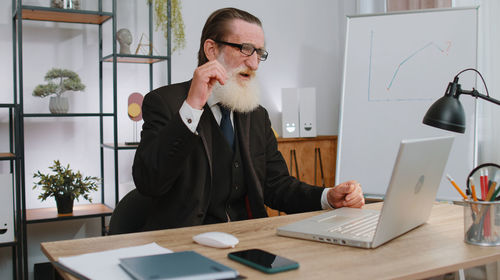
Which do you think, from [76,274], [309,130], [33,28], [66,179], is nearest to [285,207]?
[76,274]

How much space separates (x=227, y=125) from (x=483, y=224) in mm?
1001

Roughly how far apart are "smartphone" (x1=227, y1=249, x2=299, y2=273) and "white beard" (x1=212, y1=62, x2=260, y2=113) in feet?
2.91

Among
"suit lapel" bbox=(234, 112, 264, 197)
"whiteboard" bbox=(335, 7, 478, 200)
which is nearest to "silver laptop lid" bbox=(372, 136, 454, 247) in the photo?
"suit lapel" bbox=(234, 112, 264, 197)

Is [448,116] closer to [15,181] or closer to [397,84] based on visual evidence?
[397,84]

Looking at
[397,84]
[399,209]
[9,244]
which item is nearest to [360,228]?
[399,209]

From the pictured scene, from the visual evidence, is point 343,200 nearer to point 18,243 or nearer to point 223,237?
point 223,237

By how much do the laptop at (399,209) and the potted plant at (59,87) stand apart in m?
2.04

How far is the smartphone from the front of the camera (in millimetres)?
975

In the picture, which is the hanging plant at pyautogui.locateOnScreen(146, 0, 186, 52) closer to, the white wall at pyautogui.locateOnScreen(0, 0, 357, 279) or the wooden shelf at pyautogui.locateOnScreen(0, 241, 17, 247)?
the white wall at pyautogui.locateOnScreen(0, 0, 357, 279)

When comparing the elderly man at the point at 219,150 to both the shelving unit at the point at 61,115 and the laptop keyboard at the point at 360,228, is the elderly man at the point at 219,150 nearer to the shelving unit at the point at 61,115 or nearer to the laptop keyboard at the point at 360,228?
the laptop keyboard at the point at 360,228

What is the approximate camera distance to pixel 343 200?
1.67 m

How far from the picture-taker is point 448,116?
1428mm

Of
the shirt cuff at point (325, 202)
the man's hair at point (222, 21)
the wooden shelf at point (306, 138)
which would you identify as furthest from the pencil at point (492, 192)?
the wooden shelf at point (306, 138)

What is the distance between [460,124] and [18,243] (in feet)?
7.77
